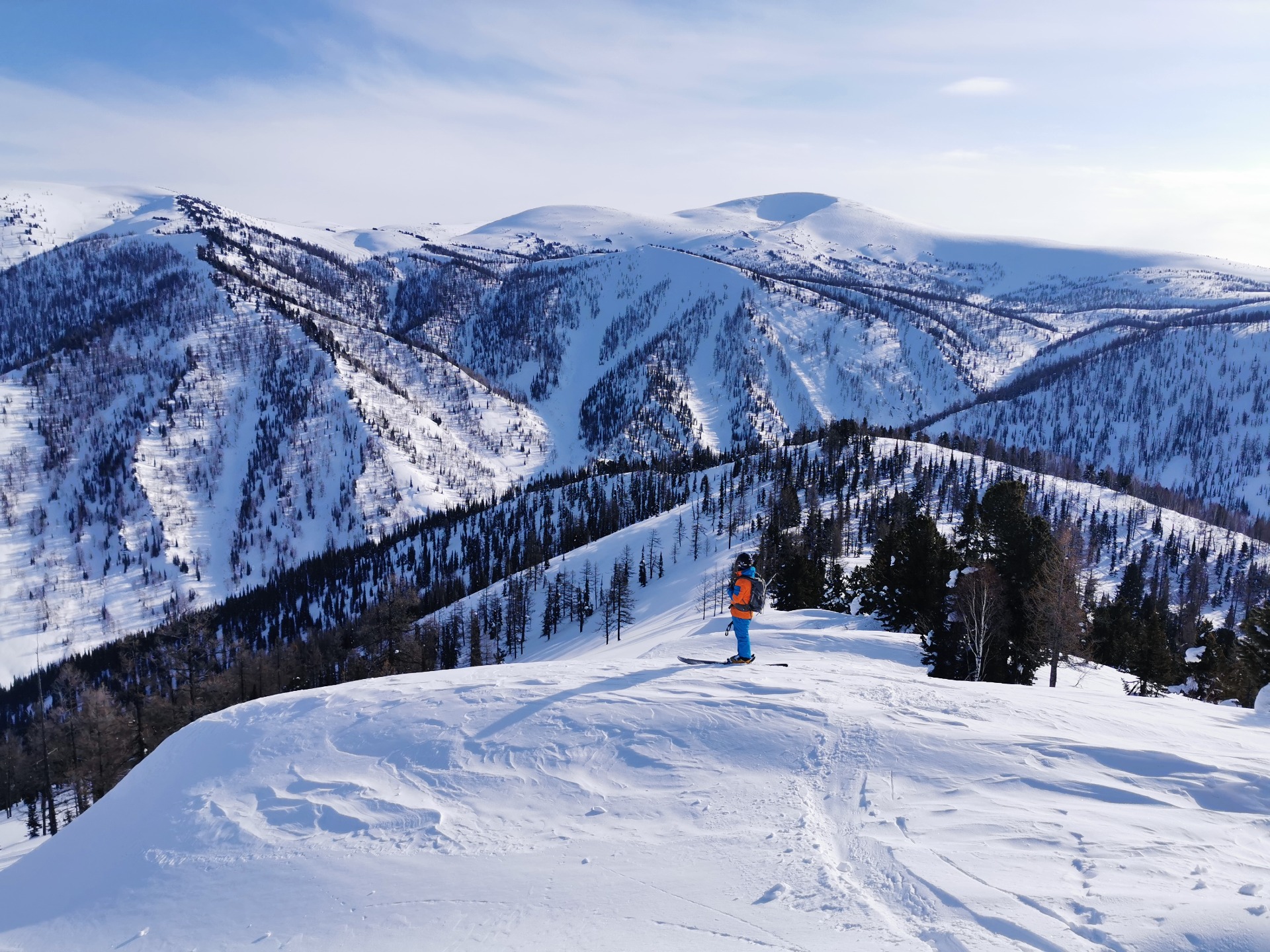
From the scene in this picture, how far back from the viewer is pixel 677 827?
328 inches

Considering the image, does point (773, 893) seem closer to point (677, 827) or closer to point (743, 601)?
point (677, 827)

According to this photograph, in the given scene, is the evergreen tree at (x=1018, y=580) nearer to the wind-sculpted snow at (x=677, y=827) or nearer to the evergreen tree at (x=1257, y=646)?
the evergreen tree at (x=1257, y=646)

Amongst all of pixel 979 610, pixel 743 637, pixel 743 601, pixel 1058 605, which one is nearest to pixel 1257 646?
pixel 1058 605

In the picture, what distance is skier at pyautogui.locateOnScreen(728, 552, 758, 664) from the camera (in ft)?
53.1

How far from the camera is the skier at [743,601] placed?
637 inches

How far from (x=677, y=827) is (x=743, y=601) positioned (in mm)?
8301

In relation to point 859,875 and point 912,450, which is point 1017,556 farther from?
point 912,450

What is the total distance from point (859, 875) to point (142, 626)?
21272cm

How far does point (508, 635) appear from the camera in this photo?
105 m

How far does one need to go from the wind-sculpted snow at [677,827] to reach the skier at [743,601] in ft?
10.5

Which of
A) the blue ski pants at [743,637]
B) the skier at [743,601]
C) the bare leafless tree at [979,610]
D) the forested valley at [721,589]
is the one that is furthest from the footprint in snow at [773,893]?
the bare leafless tree at [979,610]

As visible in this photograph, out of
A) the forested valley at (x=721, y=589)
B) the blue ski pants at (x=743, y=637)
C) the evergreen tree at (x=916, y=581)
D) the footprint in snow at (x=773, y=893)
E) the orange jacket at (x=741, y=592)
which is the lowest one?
the forested valley at (x=721, y=589)

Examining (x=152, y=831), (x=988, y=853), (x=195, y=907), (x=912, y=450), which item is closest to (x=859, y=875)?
(x=988, y=853)

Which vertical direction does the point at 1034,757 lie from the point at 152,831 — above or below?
above
